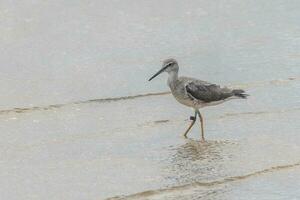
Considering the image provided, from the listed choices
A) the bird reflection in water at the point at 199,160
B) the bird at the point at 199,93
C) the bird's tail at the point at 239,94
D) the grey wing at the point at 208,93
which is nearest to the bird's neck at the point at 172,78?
the bird at the point at 199,93

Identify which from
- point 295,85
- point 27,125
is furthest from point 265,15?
point 27,125

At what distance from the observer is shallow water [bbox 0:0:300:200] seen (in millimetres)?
8312

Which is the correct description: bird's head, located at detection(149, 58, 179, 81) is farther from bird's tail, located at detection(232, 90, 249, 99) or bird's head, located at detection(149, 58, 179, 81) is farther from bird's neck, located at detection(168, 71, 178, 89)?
bird's tail, located at detection(232, 90, 249, 99)

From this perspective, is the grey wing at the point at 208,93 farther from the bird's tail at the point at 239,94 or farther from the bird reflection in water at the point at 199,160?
the bird reflection in water at the point at 199,160

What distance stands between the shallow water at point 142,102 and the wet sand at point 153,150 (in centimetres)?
1

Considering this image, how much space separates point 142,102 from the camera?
1086cm

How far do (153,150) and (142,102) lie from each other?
1.72 meters

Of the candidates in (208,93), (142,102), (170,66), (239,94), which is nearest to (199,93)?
(208,93)

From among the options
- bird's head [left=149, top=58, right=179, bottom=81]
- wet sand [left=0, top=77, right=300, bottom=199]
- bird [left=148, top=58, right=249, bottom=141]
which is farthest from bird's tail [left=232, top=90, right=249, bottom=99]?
bird's head [left=149, top=58, right=179, bottom=81]

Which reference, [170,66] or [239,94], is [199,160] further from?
[170,66]

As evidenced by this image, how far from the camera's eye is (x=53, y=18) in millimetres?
13188

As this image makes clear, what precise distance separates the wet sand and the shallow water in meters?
0.01

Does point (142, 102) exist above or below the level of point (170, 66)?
below

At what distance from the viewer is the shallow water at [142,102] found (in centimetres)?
831
